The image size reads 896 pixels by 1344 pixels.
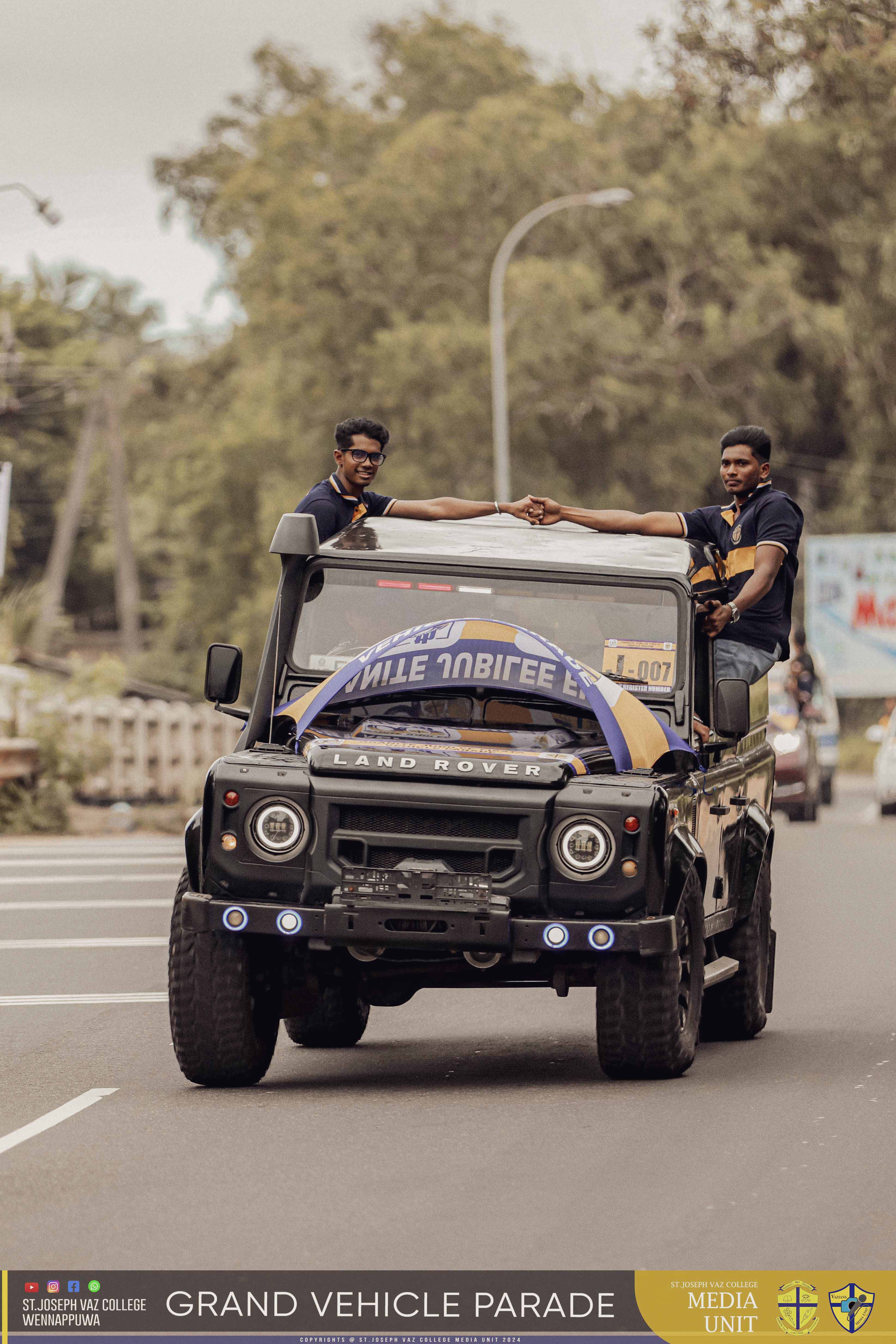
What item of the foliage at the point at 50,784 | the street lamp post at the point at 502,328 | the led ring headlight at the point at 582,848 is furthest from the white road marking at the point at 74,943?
the street lamp post at the point at 502,328

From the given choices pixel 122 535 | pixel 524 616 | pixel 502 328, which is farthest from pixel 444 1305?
pixel 122 535

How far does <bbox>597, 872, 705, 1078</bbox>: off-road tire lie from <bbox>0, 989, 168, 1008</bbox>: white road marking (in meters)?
3.65

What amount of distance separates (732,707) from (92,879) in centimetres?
1060

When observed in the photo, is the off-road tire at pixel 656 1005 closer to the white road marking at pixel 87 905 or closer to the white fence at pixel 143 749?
the white road marking at pixel 87 905

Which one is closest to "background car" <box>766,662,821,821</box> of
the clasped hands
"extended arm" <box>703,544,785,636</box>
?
"extended arm" <box>703,544,785,636</box>

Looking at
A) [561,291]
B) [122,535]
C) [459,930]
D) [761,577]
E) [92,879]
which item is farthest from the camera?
[122,535]

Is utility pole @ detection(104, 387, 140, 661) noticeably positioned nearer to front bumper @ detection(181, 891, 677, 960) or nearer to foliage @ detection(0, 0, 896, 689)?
foliage @ detection(0, 0, 896, 689)

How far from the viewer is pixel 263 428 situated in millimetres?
53375

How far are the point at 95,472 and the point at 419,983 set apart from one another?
2976 inches

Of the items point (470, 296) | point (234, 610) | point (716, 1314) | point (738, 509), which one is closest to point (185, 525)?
point (234, 610)

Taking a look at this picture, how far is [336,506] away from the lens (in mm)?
10570

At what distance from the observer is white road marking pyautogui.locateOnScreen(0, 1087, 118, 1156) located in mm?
8242

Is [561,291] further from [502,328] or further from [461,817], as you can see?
[461,817]

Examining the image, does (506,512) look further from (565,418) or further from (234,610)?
(234,610)
